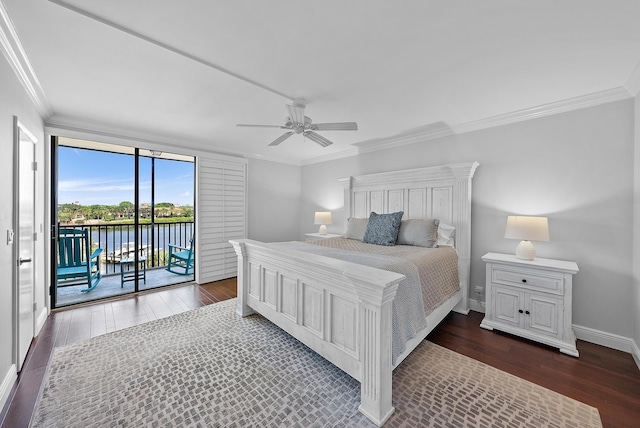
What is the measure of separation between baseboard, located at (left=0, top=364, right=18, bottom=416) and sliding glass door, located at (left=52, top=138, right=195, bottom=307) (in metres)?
1.73

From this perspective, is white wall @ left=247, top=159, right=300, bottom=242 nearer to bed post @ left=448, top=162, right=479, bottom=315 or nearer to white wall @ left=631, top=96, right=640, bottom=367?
bed post @ left=448, top=162, right=479, bottom=315

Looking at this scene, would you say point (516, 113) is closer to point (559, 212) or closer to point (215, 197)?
point (559, 212)

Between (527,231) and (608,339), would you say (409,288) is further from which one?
(608,339)

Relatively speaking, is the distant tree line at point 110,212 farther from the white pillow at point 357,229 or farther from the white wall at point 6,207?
the white pillow at point 357,229

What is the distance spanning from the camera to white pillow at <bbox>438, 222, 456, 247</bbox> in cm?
330

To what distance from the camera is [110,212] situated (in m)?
4.58

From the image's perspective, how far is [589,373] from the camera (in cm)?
205

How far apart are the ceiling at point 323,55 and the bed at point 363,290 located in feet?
3.63

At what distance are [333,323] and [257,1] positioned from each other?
214cm

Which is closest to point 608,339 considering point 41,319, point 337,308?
point 337,308

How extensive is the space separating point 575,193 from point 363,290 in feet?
8.90

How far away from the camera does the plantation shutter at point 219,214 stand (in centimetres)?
441

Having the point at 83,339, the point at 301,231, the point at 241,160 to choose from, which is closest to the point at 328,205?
the point at 301,231

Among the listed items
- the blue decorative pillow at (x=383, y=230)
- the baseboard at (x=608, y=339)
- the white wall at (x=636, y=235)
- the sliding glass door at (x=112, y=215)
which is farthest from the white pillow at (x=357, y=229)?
the sliding glass door at (x=112, y=215)
